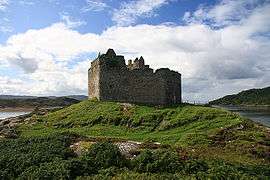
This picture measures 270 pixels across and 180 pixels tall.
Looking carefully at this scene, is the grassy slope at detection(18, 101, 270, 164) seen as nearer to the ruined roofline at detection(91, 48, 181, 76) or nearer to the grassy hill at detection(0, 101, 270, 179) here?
the grassy hill at detection(0, 101, 270, 179)

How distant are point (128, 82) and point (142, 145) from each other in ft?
83.1

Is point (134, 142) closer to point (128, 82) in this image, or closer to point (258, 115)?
point (128, 82)

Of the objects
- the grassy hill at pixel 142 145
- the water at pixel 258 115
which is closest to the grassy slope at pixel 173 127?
the grassy hill at pixel 142 145

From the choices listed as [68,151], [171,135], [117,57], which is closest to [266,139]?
[171,135]

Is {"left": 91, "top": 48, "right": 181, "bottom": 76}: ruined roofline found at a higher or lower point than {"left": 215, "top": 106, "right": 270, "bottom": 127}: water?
higher

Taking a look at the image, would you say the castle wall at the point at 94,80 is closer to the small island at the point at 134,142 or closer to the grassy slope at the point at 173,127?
the small island at the point at 134,142

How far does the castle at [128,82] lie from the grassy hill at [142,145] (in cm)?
317

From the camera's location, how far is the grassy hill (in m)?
26.7

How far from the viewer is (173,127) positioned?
45500mm

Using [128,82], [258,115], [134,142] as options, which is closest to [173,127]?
[134,142]

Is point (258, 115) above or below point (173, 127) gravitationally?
below

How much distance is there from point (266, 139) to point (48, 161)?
20.7 meters

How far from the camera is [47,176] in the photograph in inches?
996

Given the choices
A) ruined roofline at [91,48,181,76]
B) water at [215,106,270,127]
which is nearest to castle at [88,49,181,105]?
ruined roofline at [91,48,181,76]
